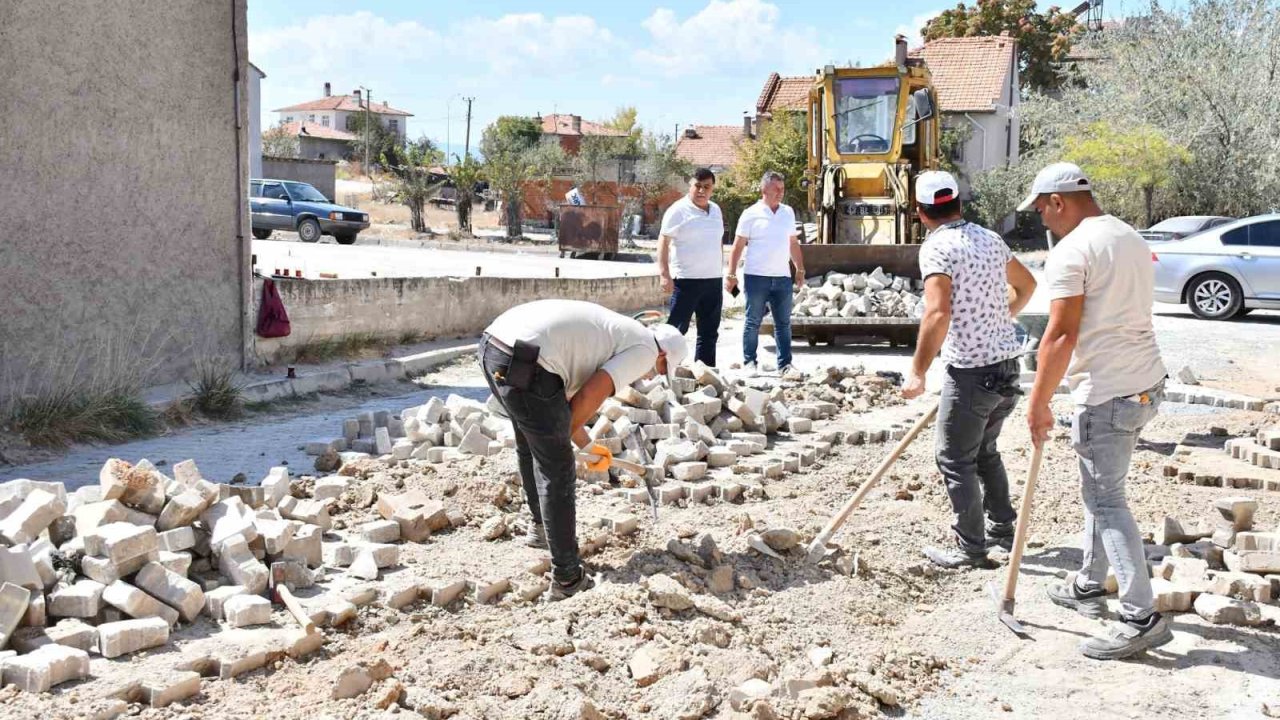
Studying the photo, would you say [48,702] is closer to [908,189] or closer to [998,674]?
[998,674]

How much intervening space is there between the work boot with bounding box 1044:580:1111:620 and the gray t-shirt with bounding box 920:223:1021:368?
1039 millimetres

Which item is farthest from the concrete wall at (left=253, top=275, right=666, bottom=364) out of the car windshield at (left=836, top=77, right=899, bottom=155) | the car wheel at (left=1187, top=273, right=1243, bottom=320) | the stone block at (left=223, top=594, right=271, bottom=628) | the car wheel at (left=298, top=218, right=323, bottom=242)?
the car wheel at (left=298, top=218, right=323, bottom=242)

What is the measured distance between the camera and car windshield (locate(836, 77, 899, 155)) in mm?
15656

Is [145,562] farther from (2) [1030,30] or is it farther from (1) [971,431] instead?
(2) [1030,30]

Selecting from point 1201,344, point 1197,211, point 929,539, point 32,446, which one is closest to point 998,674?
point 929,539

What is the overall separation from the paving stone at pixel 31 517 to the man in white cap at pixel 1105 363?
4.02 metres

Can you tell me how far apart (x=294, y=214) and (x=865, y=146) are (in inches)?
674

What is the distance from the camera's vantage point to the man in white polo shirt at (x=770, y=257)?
33.8 feet

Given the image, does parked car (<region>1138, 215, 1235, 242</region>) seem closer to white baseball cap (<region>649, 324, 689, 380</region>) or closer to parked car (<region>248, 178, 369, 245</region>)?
white baseball cap (<region>649, 324, 689, 380</region>)

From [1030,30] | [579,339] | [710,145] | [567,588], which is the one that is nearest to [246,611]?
[567,588]

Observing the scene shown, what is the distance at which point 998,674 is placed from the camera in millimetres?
4535

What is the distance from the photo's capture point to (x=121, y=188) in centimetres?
912

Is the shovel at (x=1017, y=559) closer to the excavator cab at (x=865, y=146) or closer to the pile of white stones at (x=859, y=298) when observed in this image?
the pile of white stones at (x=859, y=298)

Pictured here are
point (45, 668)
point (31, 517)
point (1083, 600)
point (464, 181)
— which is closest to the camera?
point (45, 668)
